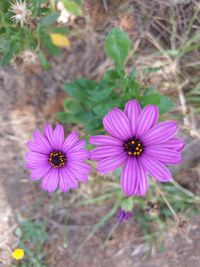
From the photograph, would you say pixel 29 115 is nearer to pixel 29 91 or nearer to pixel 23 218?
pixel 29 91

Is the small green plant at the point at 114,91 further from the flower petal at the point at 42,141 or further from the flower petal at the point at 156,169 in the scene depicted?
the flower petal at the point at 156,169

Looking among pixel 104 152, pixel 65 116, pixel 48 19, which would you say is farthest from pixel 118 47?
pixel 104 152

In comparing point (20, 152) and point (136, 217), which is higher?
point (20, 152)

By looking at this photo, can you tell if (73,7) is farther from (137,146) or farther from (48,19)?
(137,146)

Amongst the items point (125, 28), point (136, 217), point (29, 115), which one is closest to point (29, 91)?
point (29, 115)

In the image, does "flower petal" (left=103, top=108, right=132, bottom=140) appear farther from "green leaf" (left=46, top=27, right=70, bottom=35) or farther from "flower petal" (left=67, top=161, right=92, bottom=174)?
"green leaf" (left=46, top=27, right=70, bottom=35)

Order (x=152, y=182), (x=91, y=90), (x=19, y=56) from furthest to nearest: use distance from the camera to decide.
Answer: (x=152, y=182), (x=91, y=90), (x=19, y=56)

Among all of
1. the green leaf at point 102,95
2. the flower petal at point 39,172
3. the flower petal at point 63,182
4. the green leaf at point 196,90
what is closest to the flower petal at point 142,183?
the flower petal at point 63,182

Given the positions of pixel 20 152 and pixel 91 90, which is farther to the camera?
pixel 20 152
